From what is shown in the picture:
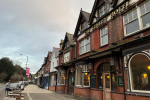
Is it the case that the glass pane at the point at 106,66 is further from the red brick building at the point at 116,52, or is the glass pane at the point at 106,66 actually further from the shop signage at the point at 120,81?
the shop signage at the point at 120,81

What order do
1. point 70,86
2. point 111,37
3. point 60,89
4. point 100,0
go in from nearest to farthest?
point 111,37 → point 100,0 → point 70,86 → point 60,89

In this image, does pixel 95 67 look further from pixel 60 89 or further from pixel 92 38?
pixel 60 89

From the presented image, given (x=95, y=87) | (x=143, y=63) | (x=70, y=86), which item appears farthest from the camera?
(x=70, y=86)

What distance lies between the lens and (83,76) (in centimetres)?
1370

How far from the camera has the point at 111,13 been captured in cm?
1069

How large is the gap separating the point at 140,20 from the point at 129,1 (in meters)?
1.97

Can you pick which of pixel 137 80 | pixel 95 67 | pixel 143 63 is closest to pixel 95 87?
pixel 95 67

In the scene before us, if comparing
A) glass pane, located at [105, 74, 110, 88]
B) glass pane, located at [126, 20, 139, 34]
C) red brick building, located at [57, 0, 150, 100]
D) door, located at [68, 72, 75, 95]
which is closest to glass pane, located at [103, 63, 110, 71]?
red brick building, located at [57, 0, 150, 100]

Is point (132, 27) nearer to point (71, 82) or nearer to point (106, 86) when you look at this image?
point (106, 86)

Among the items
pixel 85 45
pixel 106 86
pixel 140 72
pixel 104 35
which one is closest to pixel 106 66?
pixel 106 86

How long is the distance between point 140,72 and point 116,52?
2178 mm

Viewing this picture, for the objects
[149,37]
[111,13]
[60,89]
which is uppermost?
[111,13]

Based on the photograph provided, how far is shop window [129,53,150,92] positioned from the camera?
290 inches

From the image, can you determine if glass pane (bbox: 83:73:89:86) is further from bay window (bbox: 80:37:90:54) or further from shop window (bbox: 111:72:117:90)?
shop window (bbox: 111:72:117:90)
